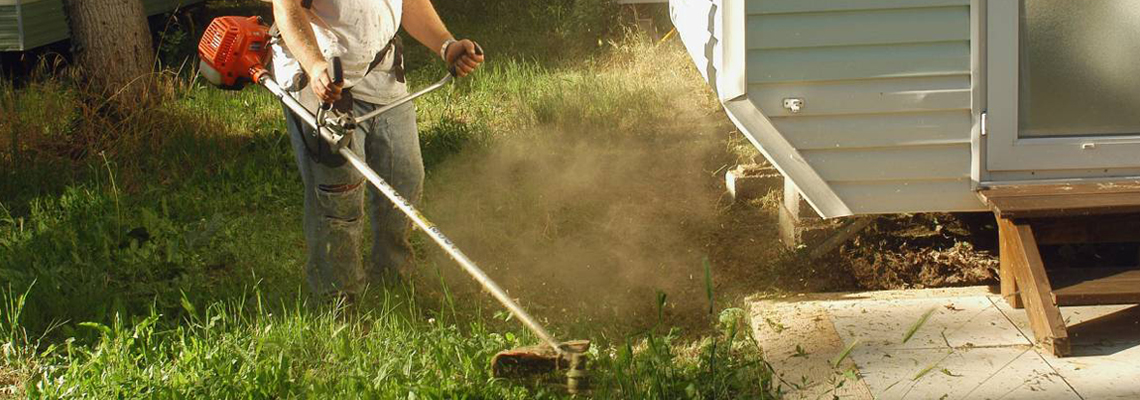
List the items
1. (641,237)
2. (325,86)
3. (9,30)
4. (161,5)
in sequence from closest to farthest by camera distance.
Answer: (325,86) < (641,237) < (9,30) < (161,5)

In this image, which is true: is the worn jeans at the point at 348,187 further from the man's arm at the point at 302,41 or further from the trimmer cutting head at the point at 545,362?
the trimmer cutting head at the point at 545,362

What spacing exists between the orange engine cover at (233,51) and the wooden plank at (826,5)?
5.96 ft

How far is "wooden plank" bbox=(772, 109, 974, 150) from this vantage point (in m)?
4.63

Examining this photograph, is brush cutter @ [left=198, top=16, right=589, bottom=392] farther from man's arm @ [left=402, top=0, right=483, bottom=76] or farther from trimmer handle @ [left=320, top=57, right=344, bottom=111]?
man's arm @ [left=402, top=0, right=483, bottom=76]

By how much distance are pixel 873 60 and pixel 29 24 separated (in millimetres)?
7507

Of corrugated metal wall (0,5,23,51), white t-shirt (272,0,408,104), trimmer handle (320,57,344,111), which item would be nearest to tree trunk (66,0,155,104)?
corrugated metal wall (0,5,23,51)

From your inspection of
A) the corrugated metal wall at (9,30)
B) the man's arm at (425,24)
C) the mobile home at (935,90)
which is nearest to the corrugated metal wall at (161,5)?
the corrugated metal wall at (9,30)

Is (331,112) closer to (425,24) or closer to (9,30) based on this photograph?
(425,24)

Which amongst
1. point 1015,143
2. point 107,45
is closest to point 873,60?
point 1015,143

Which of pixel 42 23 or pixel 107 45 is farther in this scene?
pixel 42 23

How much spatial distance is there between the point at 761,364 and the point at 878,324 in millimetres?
634

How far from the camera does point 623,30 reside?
32.1 ft

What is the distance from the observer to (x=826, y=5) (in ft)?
14.9

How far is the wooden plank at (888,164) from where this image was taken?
4668 millimetres
